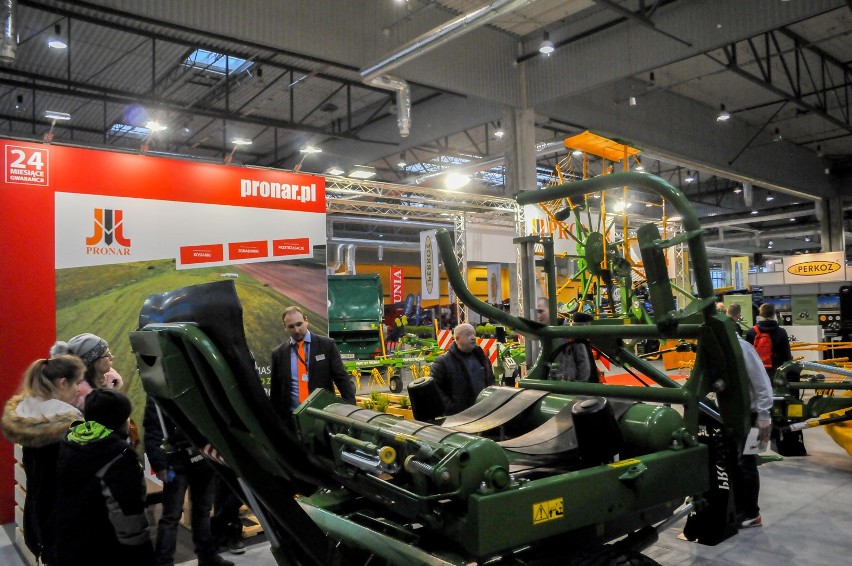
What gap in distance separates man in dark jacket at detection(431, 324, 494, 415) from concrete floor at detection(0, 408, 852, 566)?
5.55 feet

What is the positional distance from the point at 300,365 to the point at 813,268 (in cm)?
1851

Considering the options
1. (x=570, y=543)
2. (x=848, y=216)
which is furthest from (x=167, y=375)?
(x=848, y=216)

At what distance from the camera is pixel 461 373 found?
5129mm

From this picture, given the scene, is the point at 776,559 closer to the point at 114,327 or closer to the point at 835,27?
the point at 114,327

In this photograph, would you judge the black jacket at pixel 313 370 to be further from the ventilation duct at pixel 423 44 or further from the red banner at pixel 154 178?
the ventilation duct at pixel 423 44

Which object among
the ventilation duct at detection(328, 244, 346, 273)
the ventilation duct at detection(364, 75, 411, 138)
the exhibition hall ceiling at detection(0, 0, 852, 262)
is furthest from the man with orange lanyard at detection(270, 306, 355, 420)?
the ventilation duct at detection(328, 244, 346, 273)

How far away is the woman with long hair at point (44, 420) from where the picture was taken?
3303 mm

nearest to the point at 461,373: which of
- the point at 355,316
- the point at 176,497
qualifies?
the point at 176,497

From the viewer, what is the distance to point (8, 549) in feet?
16.6

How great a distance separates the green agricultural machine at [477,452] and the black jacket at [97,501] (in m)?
0.76

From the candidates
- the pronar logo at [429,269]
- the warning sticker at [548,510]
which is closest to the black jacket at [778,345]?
the warning sticker at [548,510]

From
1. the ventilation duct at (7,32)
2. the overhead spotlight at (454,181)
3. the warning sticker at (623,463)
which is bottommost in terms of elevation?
the warning sticker at (623,463)

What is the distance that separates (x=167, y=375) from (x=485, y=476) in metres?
1.02

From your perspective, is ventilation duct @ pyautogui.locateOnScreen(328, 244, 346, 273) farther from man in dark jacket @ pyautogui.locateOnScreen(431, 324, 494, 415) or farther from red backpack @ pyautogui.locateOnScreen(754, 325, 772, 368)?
man in dark jacket @ pyautogui.locateOnScreen(431, 324, 494, 415)
